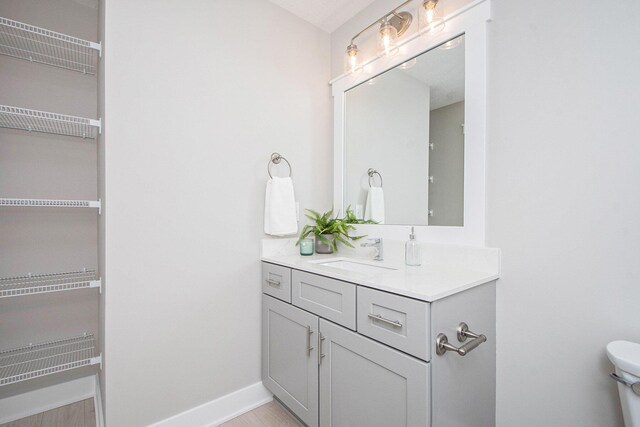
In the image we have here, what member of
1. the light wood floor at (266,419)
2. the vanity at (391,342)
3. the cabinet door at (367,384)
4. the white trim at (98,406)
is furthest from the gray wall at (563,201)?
the white trim at (98,406)

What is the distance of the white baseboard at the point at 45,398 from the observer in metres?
1.55

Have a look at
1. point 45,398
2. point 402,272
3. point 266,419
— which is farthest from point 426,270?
point 45,398

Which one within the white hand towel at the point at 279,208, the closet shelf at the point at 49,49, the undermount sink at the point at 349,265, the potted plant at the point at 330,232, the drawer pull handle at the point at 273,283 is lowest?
the drawer pull handle at the point at 273,283

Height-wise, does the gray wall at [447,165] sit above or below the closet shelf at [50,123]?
Result: below

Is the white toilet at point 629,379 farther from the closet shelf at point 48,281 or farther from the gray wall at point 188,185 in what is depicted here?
the closet shelf at point 48,281

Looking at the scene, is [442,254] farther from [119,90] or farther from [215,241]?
→ [119,90]

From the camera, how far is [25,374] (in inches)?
49.6

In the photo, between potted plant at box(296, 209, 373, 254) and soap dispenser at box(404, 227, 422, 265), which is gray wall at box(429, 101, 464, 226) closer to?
soap dispenser at box(404, 227, 422, 265)

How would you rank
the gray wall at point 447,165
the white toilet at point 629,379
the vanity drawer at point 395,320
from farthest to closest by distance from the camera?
the gray wall at point 447,165, the vanity drawer at point 395,320, the white toilet at point 629,379

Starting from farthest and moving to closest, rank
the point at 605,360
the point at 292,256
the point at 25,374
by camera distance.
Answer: the point at 292,256 < the point at 25,374 < the point at 605,360

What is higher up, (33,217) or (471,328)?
(33,217)

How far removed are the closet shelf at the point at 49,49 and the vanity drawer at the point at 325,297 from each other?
4.89 ft

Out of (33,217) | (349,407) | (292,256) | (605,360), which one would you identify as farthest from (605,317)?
(33,217)

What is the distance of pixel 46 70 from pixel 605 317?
290 cm
